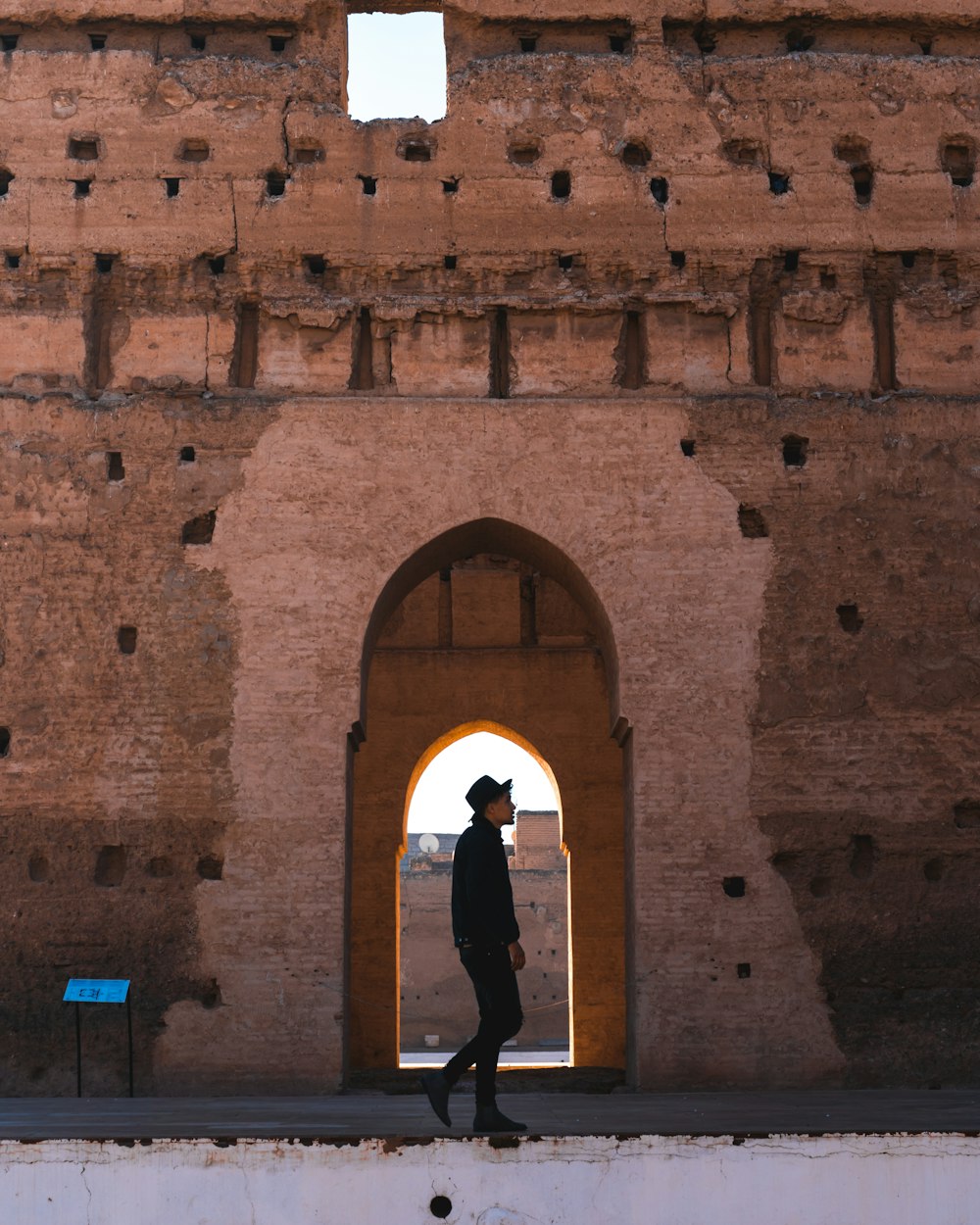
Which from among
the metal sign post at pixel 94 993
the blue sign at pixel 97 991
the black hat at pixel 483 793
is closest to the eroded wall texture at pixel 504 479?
the metal sign post at pixel 94 993

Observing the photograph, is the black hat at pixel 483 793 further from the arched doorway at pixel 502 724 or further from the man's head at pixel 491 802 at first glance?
the arched doorway at pixel 502 724

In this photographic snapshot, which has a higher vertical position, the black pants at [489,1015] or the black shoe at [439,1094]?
the black pants at [489,1015]

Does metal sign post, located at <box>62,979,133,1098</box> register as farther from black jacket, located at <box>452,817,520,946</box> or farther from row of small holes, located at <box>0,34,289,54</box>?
row of small holes, located at <box>0,34,289,54</box>

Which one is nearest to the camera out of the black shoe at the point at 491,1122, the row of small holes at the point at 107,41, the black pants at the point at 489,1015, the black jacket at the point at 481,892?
the black shoe at the point at 491,1122

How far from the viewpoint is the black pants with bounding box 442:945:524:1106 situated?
6.38m

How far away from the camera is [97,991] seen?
8961mm

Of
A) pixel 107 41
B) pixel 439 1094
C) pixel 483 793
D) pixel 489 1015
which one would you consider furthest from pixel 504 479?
pixel 439 1094

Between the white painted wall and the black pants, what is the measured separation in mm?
402

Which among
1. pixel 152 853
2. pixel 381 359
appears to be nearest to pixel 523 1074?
pixel 152 853

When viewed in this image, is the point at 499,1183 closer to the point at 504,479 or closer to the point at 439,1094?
the point at 439,1094

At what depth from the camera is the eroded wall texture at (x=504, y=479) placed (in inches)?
384

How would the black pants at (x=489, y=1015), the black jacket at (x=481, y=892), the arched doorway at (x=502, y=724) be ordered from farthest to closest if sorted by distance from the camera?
the arched doorway at (x=502, y=724)
the black jacket at (x=481, y=892)
the black pants at (x=489, y=1015)

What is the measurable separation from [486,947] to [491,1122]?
692mm

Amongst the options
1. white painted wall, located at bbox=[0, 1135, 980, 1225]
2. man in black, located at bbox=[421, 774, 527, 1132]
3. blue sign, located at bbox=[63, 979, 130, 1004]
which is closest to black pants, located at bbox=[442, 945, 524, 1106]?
man in black, located at bbox=[421, 774, 527, 1132]
